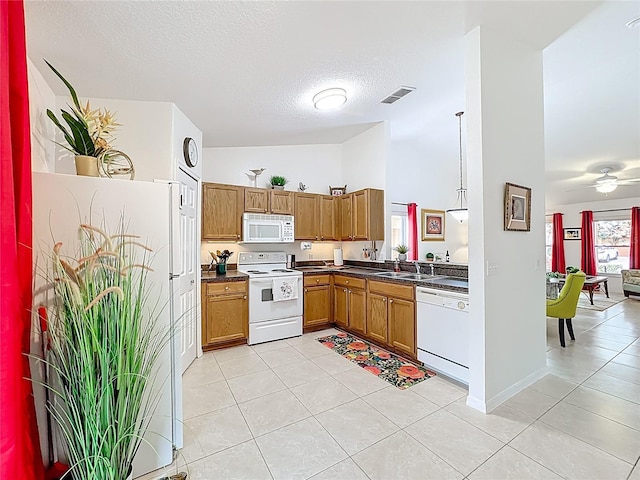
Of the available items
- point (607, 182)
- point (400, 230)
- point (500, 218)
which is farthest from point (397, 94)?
point (607, 182)

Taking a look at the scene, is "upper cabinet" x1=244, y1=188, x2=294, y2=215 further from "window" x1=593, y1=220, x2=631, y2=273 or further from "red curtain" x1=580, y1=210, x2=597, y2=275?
"window" x1=593, y1=220, x2=631, y2=273

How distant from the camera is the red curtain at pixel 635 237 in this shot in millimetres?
7113

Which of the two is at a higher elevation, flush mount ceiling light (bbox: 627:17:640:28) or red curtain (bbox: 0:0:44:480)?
flush mount ceiling light (bbox: 627:17:640:28)

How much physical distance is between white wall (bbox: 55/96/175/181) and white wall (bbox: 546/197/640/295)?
10182 mm

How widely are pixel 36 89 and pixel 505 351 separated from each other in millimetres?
4180

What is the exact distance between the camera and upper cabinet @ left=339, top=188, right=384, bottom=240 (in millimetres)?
4324

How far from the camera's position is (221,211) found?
3992mm

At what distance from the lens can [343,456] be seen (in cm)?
182

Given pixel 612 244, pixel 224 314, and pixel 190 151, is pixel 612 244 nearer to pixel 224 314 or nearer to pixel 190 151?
pixel 224 314

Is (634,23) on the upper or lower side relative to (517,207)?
upper

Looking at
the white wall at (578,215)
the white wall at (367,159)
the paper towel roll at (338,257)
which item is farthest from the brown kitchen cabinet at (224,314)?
the white wall at (578,215)

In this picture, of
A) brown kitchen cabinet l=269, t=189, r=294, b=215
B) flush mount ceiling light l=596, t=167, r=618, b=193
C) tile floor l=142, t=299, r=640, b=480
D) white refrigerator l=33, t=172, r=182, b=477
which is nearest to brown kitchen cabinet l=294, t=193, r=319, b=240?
brown kitchen cabinet l=269, t=189, r=294, b=215

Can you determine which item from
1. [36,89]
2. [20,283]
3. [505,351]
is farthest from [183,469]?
[36,89]

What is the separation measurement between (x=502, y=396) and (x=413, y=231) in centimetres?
375
